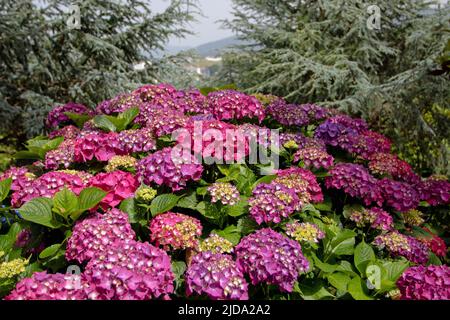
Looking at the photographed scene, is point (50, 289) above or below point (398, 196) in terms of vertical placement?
above

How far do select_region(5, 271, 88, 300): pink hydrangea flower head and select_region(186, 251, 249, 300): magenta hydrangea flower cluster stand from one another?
0.36 meters

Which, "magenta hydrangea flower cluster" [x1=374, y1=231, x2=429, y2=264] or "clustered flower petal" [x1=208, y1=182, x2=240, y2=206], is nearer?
"clustered flower petal" [x1=208, y1=182, x2=240, y2=206]

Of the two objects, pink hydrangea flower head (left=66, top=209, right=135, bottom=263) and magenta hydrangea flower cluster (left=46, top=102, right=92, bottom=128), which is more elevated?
magenta hydrangea flower cluster (left=46, top=102, right=92, bottom=128)

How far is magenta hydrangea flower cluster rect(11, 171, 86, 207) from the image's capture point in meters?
1.91

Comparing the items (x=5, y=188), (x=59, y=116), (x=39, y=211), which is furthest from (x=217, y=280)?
(x=59, y=116)

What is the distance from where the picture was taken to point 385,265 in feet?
5.94

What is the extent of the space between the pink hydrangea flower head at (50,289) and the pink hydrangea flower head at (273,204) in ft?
2.40

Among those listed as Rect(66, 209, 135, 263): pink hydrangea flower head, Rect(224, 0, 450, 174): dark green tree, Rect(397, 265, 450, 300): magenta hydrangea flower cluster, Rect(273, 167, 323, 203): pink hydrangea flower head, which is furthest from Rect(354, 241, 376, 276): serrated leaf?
Rect(224, 0, 450, 174): dark green tree

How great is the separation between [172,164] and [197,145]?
19cm

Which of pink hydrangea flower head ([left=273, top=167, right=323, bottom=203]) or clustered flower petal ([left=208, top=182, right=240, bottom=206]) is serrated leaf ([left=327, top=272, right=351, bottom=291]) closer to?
pink hydrangea flower head ([left=273, top=167, right=323, bottom=203])

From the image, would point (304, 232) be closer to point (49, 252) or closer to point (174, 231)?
point (174, 231)

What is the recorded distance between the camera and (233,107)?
2.57 meters

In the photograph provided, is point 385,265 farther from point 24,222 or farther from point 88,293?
point 24,222

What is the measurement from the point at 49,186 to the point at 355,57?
450cm
